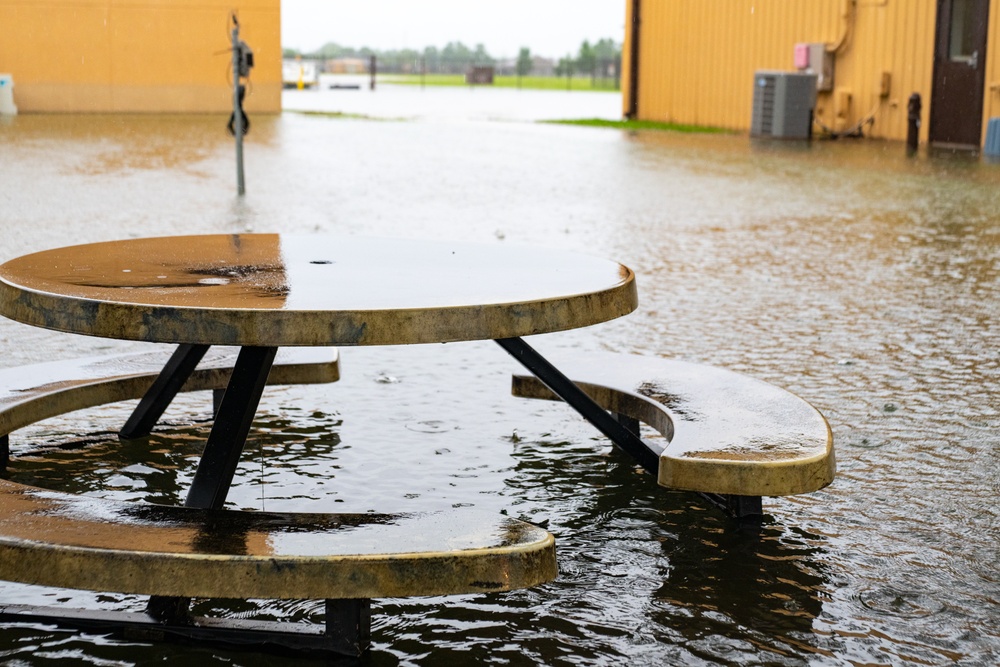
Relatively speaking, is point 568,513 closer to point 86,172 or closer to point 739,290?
point 739,290

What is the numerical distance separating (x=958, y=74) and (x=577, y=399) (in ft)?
58.2

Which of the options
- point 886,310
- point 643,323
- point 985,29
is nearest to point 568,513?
point 643,323

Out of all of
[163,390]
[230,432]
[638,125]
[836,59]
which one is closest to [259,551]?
[230,432]

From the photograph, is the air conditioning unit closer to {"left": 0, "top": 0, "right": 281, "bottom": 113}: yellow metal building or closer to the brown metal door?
the brown metal door

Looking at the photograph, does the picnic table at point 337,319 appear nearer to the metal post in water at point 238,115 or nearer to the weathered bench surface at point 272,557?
the weathered bench surface at point 272,557

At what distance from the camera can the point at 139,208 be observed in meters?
10.9

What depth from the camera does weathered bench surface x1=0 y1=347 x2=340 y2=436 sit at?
12.3 ft

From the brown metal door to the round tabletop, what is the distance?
17060 millimetres

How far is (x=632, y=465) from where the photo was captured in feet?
13.1

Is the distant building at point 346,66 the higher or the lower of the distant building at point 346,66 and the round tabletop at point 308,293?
the higher

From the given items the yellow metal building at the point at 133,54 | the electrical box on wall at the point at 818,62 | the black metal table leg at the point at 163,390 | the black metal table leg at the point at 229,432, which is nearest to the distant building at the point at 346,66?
the yellow metal building at the point at 133,54

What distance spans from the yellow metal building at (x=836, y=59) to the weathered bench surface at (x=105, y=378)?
1613 centimetres

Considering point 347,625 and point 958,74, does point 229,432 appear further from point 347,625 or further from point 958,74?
point 958,74

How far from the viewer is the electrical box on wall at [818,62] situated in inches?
870
